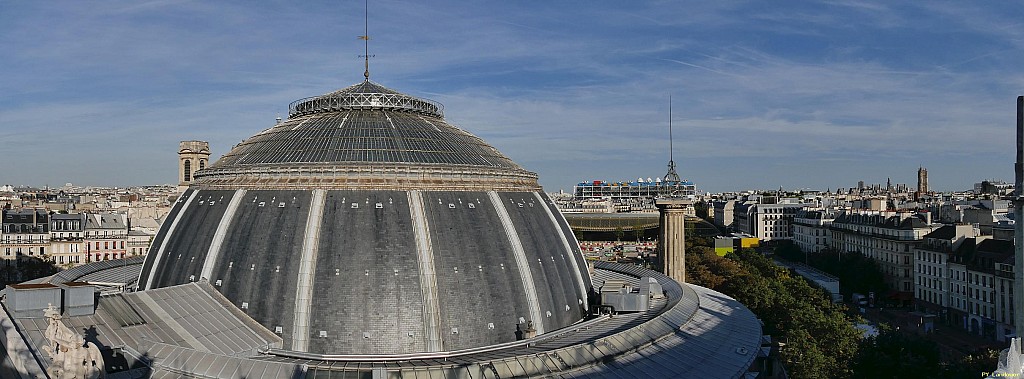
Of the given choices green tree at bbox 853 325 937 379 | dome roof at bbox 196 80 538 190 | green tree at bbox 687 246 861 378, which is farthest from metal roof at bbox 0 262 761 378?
green tree at bbox 687 246 861 378

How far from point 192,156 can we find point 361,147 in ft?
212

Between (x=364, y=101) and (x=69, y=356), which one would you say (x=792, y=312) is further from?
(x=69, y=356)

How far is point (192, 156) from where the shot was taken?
97062 millimetres

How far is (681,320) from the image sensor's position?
38406 mm

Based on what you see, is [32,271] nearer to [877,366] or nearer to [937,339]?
[877,366]

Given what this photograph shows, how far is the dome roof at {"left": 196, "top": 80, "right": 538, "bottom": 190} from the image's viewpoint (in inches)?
1551

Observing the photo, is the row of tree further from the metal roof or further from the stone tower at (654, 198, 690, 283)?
the metal roof

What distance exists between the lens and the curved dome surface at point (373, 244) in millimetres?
34750

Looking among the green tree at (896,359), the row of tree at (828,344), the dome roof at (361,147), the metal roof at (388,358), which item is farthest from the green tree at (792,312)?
the dome roof at (361,147)

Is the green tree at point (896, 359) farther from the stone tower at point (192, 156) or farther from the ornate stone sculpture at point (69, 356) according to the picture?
the stone tower at point (192, 156)

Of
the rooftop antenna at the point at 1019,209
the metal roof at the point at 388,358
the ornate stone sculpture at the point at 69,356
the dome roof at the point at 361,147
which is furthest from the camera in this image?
the dome roof at the point at 361,147

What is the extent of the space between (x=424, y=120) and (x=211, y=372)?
76.4ft

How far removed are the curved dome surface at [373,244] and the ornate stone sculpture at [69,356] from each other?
10885 millimetres

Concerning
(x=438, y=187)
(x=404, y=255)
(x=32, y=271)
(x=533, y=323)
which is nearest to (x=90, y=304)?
(x=404, y=255)
